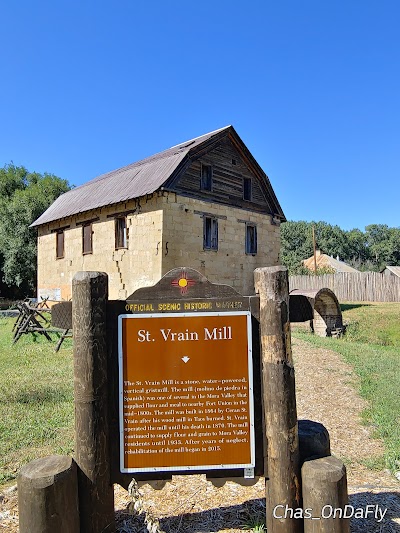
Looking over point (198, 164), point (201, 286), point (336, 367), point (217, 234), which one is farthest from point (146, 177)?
point (201, 286)

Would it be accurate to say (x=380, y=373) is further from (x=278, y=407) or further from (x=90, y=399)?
(x=90, y=399)

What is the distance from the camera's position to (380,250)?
8112cm

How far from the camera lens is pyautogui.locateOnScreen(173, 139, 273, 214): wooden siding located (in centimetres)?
1841

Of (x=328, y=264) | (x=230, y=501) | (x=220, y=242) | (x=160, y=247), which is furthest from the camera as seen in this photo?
(x=328, y=264)

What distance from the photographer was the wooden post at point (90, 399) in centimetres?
267

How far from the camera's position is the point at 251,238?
21.7 m

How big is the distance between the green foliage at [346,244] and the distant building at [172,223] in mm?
44643

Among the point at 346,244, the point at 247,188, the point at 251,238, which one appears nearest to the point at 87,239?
the point at 251,238

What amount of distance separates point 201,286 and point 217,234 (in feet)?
55.3

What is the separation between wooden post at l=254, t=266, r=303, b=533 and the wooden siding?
49.9ft

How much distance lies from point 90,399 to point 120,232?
1652 cm

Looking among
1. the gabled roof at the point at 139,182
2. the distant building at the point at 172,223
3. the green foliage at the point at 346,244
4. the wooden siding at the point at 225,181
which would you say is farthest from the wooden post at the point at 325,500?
the green foliage at the point at 346,244

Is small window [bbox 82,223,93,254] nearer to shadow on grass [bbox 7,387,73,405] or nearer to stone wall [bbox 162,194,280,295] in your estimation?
stone wall [bbox 162,194,280,295]

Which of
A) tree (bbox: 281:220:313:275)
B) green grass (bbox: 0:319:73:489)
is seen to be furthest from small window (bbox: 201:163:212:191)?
tree (bbox: 281:220:313:275)
